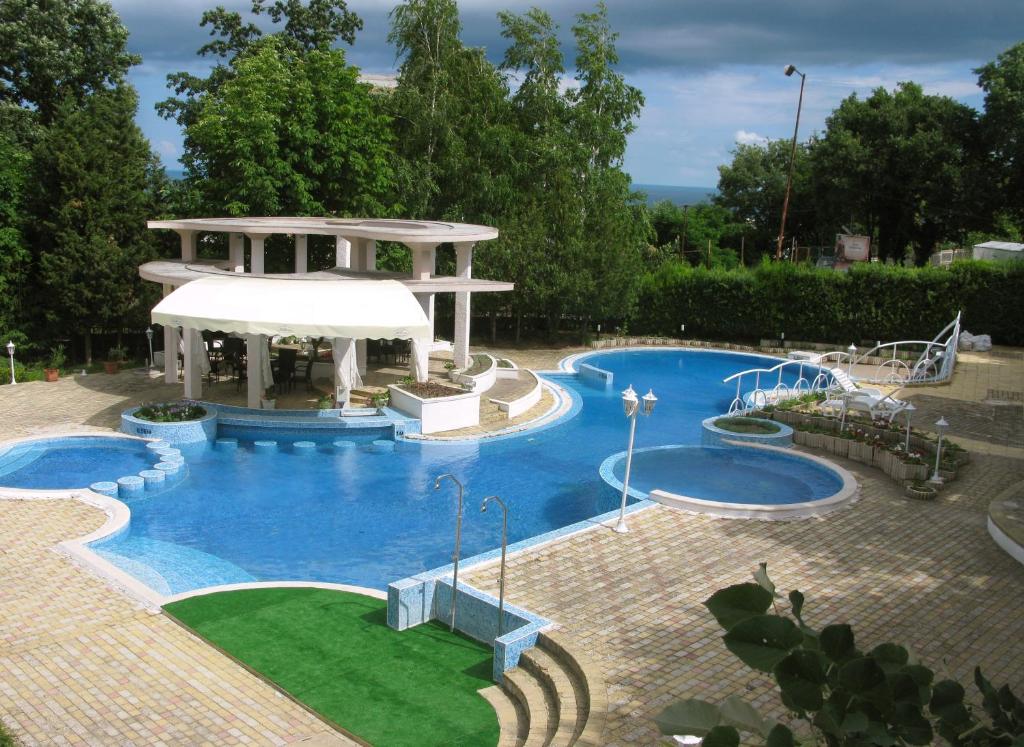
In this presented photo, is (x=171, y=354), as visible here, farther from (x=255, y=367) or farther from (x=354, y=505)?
(x=354, y=505)

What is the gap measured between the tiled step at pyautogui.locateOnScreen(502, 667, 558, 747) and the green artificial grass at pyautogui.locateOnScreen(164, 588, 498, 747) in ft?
1.12

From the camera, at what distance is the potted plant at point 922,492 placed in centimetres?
1589

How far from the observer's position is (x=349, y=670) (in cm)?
984

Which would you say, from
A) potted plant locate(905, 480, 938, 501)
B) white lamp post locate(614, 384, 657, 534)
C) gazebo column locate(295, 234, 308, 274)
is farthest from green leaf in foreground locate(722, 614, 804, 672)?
gazebo column locate(295, 234, 308, 274)

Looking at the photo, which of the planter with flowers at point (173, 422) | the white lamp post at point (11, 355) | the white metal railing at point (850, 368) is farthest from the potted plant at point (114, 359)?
the white metal railing at point (850, 368)

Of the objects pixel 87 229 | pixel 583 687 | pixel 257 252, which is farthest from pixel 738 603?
pixel 87 229

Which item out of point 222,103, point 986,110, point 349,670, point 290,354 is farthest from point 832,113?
→ point 349,670

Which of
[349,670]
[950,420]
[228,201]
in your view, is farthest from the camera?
[228,201]

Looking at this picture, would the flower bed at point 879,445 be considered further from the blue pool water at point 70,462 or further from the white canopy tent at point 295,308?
→ the blue pool water at point 70,462

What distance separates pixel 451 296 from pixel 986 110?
2588 centimetres

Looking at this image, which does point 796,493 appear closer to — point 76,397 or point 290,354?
point 290,354

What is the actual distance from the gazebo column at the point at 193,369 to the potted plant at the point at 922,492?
15.9m

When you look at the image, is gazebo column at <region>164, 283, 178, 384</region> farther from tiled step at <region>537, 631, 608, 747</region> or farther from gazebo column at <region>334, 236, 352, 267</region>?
tiled step at <region>537, 631, 608, 747</region>

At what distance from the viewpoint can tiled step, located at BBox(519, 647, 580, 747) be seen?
27.9 feet
